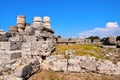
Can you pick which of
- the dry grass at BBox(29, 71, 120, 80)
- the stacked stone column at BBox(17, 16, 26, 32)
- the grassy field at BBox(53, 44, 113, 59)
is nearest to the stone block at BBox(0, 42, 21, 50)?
the grassy field at BBox(53, 44, 113, 59)

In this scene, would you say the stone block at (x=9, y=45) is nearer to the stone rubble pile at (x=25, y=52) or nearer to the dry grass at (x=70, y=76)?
the stone rubble pile at (x=25, y=52)

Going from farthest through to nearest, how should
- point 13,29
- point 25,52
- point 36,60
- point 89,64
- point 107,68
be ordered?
point 13,29, point 25,52, point 36,60, point 89,64, point 107,68

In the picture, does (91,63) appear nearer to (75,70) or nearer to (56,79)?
(75,70)

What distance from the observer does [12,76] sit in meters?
15.2

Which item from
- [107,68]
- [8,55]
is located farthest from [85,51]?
[8,55]

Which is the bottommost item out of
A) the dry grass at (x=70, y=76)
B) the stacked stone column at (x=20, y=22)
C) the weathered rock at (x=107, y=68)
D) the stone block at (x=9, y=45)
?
the dry grass at (x=70, y=76)

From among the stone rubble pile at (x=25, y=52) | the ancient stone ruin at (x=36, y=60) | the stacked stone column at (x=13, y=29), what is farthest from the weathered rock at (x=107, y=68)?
the stacked stone column at (x=13, y=29)

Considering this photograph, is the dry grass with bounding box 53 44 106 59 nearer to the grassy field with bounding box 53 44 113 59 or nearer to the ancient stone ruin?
the grassy field with bounding box 53 44 113 59

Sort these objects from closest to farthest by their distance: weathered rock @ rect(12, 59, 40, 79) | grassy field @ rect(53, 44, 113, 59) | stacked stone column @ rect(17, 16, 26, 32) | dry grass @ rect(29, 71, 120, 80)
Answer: weathered rock @ rect(12, 59, 40, 79)
dry grass @ rect(29, 71, 120, 80)
grassy field @ rect(53, 44, 113, 59)
stacked stone column @ rect(17, 16, 26, 32)

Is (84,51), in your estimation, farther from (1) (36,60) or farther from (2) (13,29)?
(2) (13,29)

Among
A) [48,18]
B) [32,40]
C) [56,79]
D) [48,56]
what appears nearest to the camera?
[56,79]

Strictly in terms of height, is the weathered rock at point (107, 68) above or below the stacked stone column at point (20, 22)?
below

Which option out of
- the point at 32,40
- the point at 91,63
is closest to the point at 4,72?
the point at 32,40

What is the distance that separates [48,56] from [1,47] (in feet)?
13.5
